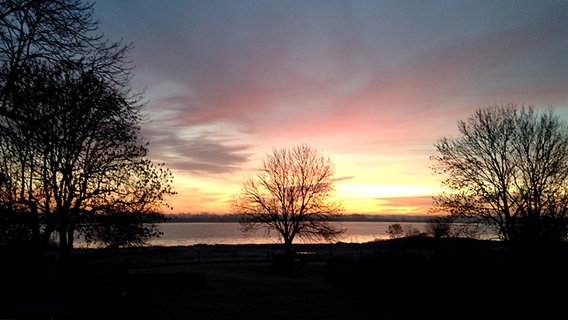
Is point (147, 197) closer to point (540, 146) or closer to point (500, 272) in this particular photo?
point (500, 272)

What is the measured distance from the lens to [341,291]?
68.4ft

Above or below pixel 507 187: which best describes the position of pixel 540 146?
above

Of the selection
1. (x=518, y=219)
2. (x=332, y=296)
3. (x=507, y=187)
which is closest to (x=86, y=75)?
(x=332, y=296)

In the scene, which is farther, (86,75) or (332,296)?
(332,296)

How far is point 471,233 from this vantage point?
2997 cm

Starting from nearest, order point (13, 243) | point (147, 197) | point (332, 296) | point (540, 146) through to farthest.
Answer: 1. point (13, 243)
2. point (332, 296)
3. point (147, 197)
4. point (540, 146)

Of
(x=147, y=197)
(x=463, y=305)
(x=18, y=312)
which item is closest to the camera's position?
(x=18, y=312)

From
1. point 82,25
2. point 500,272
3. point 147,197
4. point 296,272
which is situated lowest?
point 296,272

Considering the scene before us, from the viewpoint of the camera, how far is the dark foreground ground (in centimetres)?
1087

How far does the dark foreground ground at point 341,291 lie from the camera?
10867 mm

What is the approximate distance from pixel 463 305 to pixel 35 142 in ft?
38.2

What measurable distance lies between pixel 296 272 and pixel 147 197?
1346cm

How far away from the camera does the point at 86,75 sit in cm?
870

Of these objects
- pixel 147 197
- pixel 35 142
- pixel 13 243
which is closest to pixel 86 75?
pixel 35 142
